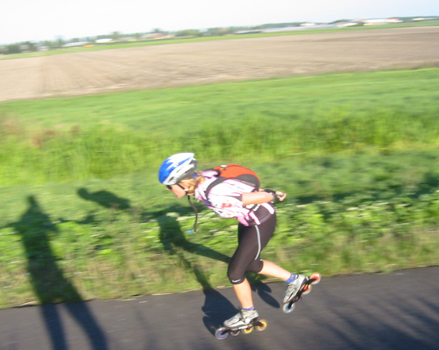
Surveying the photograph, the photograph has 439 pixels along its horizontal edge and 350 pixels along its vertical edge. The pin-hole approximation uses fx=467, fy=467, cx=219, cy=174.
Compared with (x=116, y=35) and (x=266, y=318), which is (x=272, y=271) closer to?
(x=266, y=318)

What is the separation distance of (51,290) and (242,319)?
2.12m

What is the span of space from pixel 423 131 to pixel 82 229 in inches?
381

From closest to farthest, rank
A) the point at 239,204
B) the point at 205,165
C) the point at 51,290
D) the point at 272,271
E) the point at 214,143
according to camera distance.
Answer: the point at 239,204 < the point at 272,271 < the point at 51,290 < the point at 205,165 < the point at 214,143

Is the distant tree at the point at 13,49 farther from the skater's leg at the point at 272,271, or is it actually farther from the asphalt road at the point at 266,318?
the skater's leg at the point at 272,271

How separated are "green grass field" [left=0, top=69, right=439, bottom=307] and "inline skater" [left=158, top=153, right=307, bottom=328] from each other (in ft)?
3.02

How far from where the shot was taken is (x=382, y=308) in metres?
3.95

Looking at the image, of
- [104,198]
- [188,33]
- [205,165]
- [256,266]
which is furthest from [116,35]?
[256,266]

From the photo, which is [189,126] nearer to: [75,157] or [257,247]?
[75,157]

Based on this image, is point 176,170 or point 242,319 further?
point 242,319

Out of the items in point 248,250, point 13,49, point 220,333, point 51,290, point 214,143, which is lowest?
point 214,143

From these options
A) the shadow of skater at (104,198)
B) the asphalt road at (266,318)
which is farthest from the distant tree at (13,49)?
the asphalt road at (266,318)

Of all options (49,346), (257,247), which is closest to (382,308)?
(257,247)

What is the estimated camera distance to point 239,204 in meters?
3.56

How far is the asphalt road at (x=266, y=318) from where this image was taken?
3.59 meters
